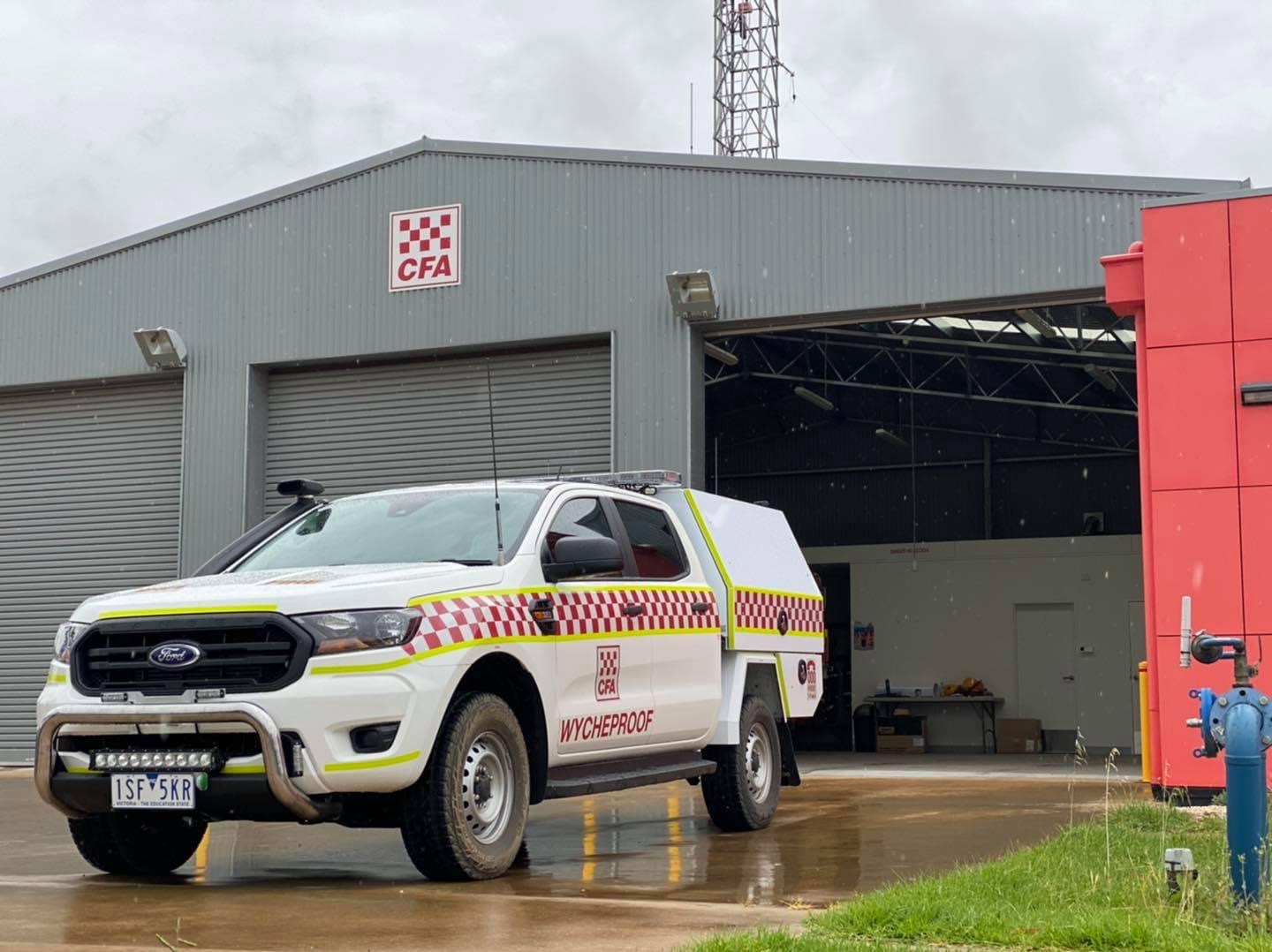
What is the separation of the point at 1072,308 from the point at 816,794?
36.3 ft

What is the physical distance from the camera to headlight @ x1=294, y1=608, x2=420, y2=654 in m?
6.60

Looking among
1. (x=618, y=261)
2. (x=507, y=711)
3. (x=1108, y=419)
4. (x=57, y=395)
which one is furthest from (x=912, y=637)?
(x=507, y=711)

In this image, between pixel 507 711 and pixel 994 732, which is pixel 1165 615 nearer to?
pixel 507 711

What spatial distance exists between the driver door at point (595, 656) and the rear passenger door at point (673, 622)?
0.12 meters

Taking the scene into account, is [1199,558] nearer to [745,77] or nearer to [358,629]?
[358,629]

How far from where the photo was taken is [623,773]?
825 cm

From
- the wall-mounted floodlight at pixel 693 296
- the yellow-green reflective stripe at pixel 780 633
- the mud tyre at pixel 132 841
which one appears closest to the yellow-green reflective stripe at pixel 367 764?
the mud tyre at pixel 132 841

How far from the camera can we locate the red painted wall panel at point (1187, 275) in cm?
1232

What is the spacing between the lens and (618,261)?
1753 cm

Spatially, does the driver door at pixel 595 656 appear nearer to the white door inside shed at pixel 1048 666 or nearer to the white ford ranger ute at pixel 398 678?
the white ford ranger ute at pixel 398 678

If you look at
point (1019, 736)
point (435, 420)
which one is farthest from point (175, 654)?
point (1019, 736)

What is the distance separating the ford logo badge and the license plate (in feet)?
1.51

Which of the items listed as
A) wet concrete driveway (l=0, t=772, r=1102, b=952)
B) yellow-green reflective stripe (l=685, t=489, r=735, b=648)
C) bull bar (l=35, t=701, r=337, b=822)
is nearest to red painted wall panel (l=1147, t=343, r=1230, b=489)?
wet concrete driveway (l=0, t=772, r=1102, b=952)

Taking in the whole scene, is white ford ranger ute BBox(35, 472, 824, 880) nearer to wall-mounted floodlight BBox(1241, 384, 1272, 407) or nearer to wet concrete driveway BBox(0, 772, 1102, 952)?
wet concrete driveway BBox(0, 772, 1102, 952)
